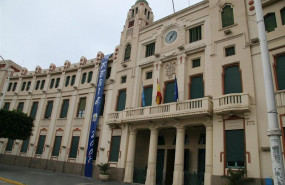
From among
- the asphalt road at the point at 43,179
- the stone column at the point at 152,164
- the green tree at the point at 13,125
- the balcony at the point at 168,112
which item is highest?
the balcony at the point at 168,112

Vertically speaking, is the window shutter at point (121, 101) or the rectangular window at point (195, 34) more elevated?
the rectangular window at point (195, 34)

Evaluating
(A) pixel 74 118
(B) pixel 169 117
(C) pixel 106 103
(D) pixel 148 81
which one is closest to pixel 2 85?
(A) pixel 74 118

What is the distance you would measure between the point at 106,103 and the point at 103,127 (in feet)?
10.1

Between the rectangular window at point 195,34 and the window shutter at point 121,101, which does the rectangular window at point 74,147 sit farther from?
the rectangular window at point 195,34

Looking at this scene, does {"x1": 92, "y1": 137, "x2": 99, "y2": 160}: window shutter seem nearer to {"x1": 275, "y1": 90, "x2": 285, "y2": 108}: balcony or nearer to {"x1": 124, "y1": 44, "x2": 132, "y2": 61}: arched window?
{"x1": 124, "y1": 44, "x2": 132, "y2": 61}: arched window

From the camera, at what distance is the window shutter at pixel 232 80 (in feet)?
58.4

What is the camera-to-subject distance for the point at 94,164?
25.5 metres

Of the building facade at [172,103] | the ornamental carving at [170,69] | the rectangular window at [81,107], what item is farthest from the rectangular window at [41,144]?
the ornamental carving at [170,69]

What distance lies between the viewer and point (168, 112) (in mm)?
19453

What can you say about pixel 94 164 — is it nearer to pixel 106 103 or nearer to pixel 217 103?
pixel 106 103

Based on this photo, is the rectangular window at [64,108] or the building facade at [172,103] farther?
the rectangular window at [64,108]

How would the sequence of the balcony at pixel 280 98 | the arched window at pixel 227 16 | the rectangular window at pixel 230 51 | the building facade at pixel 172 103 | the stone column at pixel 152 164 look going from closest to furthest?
the balcony at pixel 280 98 < the building facade at pixel 172 103 < the rectangular window at pixel 230 51 < the stone column at pixel 152 164 < the arched window at pixel 227 16

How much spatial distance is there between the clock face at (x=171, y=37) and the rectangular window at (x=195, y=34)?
1.86 m

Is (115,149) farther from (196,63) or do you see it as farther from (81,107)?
(196,63)
